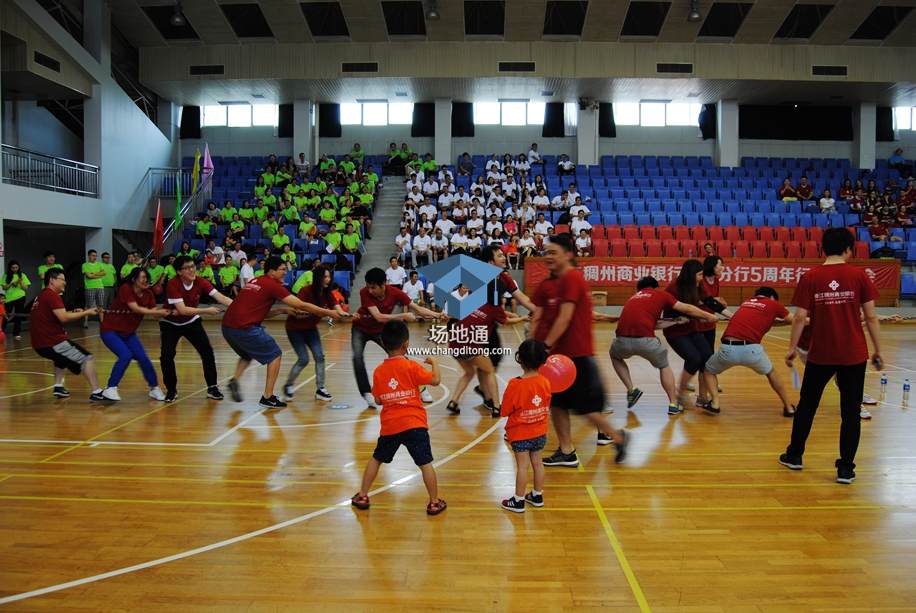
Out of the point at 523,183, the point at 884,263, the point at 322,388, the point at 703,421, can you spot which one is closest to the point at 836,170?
the point at 884,263

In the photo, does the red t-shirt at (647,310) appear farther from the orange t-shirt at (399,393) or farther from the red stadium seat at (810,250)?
the red stadium seat at (810,250)

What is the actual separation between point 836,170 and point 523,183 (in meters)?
13.2

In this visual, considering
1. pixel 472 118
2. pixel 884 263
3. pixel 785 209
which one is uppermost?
pixel 472 118

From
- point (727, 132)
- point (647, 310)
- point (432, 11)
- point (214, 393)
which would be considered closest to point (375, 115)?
point (432, 11)

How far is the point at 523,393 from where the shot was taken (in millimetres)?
4547

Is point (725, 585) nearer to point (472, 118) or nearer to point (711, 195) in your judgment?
point (711, 195)

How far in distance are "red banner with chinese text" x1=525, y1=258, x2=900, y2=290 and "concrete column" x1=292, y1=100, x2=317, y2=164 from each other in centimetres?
1295

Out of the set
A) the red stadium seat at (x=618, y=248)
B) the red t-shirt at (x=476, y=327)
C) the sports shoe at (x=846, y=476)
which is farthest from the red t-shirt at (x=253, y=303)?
the red stadium seat at (x=618, y=248)

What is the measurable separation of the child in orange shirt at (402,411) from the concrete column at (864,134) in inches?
1137

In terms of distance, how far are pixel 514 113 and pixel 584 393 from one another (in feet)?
80.6

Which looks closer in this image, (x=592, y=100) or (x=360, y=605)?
(x=360, y=605)

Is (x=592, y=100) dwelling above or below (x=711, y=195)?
above

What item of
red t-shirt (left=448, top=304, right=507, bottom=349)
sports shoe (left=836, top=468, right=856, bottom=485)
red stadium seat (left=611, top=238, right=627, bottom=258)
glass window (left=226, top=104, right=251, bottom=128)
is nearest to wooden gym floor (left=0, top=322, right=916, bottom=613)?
sports shoe (left=836, top=468, right=856, bottom=485)

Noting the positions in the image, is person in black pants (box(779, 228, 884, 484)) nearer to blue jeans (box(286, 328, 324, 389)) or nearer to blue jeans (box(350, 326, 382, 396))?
blue jeans (box(350, 326, 382, 396))
